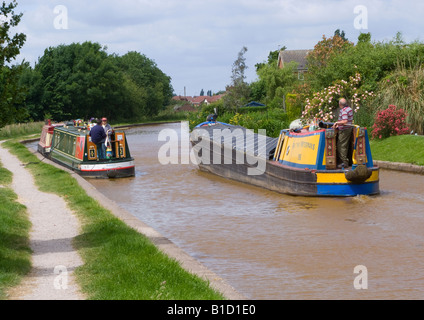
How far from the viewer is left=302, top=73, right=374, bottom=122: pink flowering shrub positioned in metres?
26.1

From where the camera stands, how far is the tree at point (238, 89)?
4247 cm

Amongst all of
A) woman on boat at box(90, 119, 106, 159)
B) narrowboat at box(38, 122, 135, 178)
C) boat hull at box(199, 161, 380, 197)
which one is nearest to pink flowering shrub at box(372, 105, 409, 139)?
boat hull at box(199, 161, 380, 197)

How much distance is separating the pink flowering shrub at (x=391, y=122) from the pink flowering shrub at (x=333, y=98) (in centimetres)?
227

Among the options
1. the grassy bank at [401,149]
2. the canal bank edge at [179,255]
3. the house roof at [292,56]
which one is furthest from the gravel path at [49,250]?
the house roof at [292,56]

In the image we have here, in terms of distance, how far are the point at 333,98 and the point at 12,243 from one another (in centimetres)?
2067

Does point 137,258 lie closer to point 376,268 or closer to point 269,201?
point 376,268

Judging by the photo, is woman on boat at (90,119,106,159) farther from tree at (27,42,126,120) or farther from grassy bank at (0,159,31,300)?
tree at (27,42,126,120)

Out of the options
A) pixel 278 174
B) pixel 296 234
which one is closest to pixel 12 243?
pixel 296 234

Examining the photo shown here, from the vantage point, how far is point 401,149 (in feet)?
70.3

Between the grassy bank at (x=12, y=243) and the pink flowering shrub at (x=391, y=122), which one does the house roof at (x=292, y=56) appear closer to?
the pink flowering shrub at (x=391, y=122)

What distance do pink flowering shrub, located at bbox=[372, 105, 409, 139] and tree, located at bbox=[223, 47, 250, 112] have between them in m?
19.6

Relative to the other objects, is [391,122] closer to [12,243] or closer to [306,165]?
[306,165]
